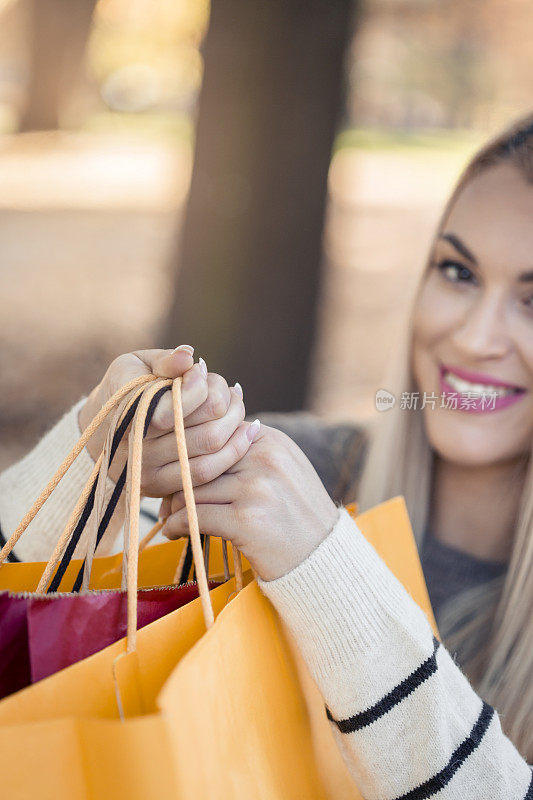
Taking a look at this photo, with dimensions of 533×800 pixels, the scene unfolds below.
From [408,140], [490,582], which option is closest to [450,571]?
[490,582]

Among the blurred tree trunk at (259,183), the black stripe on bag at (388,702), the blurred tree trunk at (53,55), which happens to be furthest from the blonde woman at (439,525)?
the blurred tree trunk at (53,55)

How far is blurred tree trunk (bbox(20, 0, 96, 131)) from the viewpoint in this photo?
1.80 meters

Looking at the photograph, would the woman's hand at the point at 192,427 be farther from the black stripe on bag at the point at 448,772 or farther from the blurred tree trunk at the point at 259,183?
the blurred tree trunk at the point at 259,183

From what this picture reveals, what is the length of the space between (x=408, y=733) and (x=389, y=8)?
2.13 meters

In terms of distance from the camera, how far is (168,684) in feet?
1.60

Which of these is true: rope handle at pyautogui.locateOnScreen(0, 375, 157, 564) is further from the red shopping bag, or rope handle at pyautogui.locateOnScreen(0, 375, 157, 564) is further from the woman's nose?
the woman's nose

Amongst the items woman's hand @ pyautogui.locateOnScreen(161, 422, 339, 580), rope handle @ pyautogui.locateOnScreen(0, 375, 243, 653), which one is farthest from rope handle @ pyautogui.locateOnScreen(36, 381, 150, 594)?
woman's hand @ pyautogui.locateOnScreen(161, 422, 339, 580)

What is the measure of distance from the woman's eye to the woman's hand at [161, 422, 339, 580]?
0.68 m

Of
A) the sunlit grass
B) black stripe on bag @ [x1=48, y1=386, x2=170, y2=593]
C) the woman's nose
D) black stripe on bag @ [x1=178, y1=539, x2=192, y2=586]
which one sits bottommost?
black stripe on bag @ [x1=178, y1=539, x2=192, y2=586]

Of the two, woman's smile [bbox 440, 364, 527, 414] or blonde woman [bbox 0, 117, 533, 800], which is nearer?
blonde woman [bbox 0, 117, 533, 800]

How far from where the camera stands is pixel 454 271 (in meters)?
1.25

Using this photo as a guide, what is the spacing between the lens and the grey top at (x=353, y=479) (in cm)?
125

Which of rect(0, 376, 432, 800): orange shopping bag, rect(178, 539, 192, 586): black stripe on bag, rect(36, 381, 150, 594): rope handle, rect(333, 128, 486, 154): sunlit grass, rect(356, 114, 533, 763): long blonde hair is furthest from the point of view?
rect(333, 128, 486, 154): sunlit grass

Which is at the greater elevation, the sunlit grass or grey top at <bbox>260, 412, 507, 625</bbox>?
the sunlit grass
